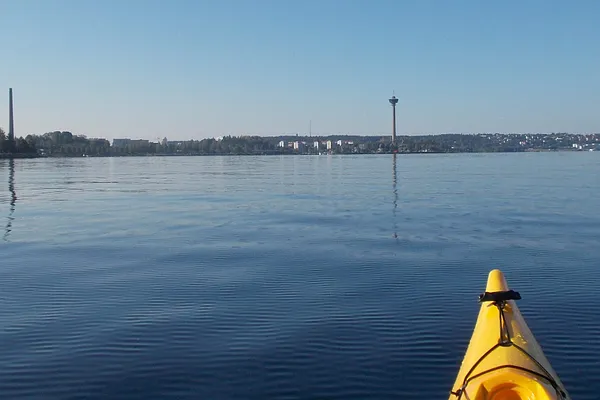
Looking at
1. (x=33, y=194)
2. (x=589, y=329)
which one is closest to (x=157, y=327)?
(x=589, y=329)

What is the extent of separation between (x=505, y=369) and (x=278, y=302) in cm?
689

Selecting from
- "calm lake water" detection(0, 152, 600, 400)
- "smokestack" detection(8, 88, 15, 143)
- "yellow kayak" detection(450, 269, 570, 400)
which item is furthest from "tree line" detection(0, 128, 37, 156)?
"yellow kayak" detection(450, 269, 570, 400)

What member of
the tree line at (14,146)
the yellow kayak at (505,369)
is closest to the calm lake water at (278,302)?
the yellow kayak at (505,369)

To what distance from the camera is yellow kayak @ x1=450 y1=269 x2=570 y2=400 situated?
6102 millimetres

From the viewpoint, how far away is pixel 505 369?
6289 mm

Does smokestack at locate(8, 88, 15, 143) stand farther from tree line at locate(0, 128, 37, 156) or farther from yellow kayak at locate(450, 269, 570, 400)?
yellow kayak at locate(450, 269, 570, 400)

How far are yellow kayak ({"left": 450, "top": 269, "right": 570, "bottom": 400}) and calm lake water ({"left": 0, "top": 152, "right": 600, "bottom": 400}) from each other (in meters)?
1.51

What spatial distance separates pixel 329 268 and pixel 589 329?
22.4ft

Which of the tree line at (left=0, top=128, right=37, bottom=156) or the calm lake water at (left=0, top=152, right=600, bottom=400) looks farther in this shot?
the tree line at (left=0, top=128, right=37, bottom=156)

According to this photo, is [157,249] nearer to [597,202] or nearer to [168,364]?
[168,364]

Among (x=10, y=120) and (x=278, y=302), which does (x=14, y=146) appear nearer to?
(x=10, y=120)

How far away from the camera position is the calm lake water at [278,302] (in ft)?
29.0

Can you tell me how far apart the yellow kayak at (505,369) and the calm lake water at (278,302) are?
4.97ft

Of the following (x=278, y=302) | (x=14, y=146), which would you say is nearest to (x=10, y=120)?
(x=14, y=146)
